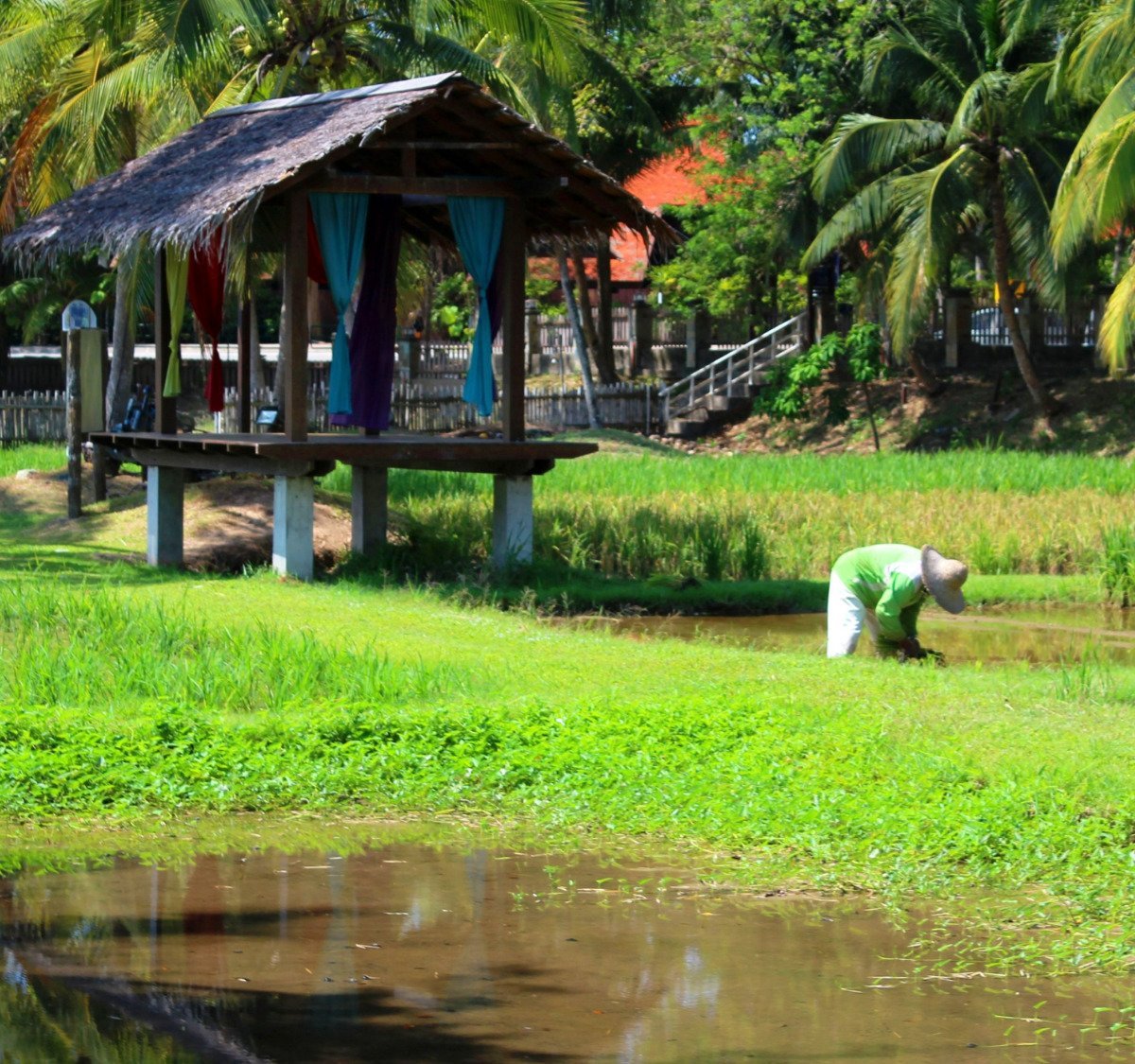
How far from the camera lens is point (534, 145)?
15016 millimetres

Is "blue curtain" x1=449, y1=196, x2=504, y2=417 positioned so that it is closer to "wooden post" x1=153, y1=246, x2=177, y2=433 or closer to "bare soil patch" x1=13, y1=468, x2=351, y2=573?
"bare soil patch" x1=13, y1=468, x2=351, y2=573

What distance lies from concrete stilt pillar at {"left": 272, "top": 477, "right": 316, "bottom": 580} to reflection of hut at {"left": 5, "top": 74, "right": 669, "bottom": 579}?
0.04 ft

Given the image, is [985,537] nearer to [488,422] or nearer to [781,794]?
[781,794]

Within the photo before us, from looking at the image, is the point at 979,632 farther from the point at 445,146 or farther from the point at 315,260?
the point at 315,260

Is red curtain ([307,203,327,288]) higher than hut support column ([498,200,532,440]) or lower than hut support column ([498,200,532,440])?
higher

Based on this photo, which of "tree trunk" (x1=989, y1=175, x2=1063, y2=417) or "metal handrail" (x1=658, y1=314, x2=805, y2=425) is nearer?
"tree trunk" (x1=989, y1=175, x2=1063, y2=417)

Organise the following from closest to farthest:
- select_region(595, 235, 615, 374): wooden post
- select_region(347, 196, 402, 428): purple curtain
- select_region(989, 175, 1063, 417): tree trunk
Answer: select_region(347, 196, 402, 428): purple curtain < select_region(989, 175, 1063, 417): tree trunk < select_region(595, 235, 615, 374): wooden post

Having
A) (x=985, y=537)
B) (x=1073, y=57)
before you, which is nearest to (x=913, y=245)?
(x=1073, y=57)

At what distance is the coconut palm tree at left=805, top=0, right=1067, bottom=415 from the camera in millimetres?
28062

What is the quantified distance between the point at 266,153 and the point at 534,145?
7.72 feet

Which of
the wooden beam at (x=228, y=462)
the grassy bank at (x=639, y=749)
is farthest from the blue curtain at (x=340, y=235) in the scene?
the grassy bank at (x=639, y=749)

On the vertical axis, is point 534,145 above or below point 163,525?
above

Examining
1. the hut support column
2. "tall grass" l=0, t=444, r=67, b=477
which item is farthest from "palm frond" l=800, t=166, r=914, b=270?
the hut support column

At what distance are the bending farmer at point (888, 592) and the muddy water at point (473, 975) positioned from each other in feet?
13.6
